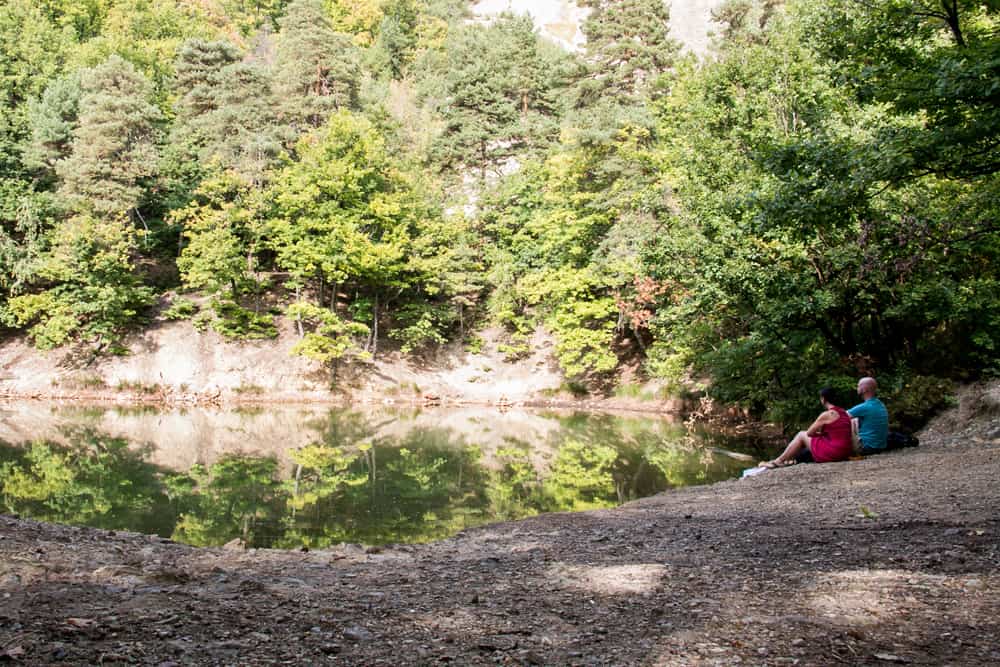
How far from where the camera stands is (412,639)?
3.59 metres

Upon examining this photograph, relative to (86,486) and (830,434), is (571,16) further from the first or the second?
(86,486)

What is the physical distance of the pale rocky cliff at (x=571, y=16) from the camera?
258 feet

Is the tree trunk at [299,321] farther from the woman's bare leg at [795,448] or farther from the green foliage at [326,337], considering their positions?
the woman's bare leg at [795,448]

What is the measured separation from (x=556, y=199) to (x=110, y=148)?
20.3m

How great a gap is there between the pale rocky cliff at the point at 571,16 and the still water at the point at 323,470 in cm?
6562

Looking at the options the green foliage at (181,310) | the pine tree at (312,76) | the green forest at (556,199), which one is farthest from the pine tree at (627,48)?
the green foliage at (181,310)

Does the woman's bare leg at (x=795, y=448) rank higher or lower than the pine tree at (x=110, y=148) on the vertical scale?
lower

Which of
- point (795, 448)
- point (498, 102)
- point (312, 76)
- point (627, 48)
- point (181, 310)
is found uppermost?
point (627, 48)

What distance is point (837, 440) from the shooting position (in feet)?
34.4

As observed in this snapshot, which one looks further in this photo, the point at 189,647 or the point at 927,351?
the point at 927,351

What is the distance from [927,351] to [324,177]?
25.1 m

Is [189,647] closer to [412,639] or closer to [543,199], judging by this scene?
[412,639]

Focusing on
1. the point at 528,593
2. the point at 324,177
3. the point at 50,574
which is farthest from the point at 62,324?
the point at 528,593

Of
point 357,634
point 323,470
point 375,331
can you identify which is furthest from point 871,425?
point 375,331
